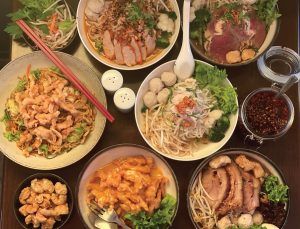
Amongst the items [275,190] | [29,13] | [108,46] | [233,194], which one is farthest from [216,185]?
[29,13]

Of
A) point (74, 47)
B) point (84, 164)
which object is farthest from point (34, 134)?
point (74, 47)

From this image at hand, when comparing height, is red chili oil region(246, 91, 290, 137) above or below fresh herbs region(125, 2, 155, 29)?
below

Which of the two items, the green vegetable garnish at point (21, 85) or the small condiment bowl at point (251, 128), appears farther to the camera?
the green vegetable garnish at point (21, 85)

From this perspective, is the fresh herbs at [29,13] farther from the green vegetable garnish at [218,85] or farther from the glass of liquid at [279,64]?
the glass of liquid at [279,64]

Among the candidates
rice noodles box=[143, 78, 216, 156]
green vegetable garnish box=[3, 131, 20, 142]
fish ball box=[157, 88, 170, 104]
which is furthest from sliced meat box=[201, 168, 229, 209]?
green vegetable garnish box=[3, 131, 20, 142]

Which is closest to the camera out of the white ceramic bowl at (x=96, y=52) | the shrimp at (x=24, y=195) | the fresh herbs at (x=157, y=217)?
the fresh herbs at (x=157, y=217)

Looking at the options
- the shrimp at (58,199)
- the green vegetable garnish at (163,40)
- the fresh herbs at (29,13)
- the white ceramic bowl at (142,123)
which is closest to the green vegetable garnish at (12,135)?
the shrimp at (58,199)

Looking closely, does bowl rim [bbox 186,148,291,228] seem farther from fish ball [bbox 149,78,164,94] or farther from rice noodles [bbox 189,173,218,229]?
fish ball [bbox 149,78,164,94]
